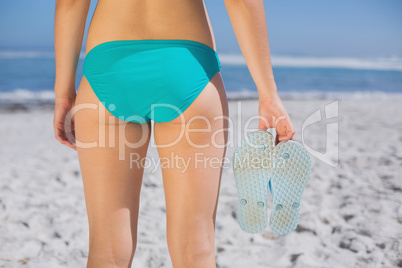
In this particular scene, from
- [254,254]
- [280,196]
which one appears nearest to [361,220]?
[254,254]

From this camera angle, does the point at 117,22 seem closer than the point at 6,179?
Yes

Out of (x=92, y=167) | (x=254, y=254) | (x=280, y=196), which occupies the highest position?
(x=92, y=167)

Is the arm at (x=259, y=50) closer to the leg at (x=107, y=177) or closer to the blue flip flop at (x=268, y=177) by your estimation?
the blue flip flop at (x=268, y=177)

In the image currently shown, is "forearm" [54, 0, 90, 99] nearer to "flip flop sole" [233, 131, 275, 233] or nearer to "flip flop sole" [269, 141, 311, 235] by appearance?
"flip flop sole" [233, 131, 275, 233]

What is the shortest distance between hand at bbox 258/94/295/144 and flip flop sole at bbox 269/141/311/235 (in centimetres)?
5

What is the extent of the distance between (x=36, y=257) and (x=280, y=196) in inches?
72.1

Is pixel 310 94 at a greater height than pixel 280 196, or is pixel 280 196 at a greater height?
pixel 310 94

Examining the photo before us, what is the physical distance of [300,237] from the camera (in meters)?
2.77

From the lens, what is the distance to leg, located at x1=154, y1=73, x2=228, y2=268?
1.12 metres

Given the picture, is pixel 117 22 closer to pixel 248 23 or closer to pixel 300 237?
pixel 248 23

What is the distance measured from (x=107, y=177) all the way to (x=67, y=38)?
456mm

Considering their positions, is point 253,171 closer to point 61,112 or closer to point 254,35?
point 254,35

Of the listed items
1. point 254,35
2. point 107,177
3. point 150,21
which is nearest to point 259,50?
point 254,35

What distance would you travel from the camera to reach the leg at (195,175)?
1.12 metres
